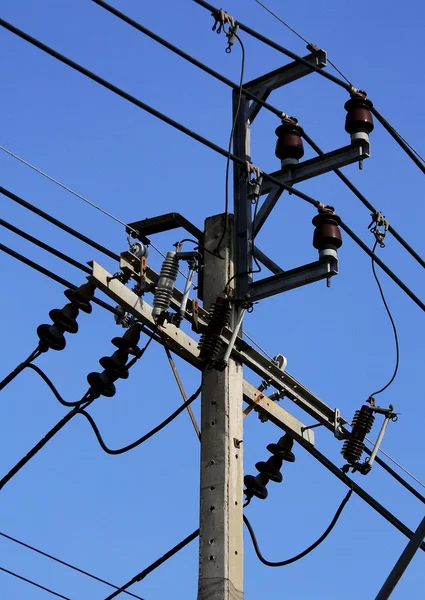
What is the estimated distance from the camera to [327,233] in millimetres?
11047

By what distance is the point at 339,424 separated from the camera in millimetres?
11953

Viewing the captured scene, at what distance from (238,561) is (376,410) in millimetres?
2654

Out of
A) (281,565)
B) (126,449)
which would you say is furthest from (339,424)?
(126,449)

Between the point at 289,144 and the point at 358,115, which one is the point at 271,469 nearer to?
the point at 289,144

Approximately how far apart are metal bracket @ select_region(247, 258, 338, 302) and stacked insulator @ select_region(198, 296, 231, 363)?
35 cm

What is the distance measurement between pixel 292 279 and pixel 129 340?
1.36 m

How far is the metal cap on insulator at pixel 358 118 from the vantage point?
456 inches

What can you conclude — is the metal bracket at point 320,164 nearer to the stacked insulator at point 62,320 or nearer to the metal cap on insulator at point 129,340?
the metal cap on insulator at point 129,340

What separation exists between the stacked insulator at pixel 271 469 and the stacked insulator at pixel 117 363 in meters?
1.73

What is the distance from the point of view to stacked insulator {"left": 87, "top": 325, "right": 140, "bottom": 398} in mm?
10734

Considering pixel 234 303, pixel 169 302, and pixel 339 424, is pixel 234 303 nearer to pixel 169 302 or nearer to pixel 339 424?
pixel 169 302

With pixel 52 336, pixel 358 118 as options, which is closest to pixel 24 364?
pixel 52 336

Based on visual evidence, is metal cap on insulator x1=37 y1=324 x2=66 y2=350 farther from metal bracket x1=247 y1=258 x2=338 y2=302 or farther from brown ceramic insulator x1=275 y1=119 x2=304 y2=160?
brown ceramic insulator x1=275 y1=119 x2=304 y2=160

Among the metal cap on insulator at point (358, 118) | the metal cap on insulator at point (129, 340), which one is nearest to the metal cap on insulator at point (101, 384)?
the metal cap on insulator at point (129, 340)
